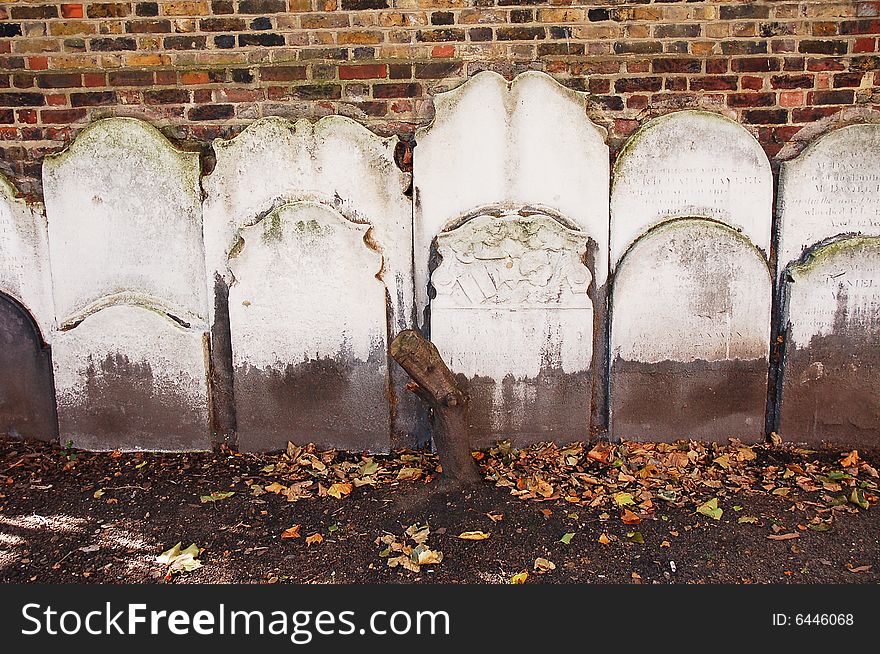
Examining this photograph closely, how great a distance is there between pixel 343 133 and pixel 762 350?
2.48 metres

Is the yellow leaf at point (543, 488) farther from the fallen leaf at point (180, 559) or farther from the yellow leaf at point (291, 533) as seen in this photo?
the fallen leaf at point (180, 559)

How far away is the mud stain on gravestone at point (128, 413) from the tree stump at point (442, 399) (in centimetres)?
138

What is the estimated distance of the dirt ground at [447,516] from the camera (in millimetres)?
3389

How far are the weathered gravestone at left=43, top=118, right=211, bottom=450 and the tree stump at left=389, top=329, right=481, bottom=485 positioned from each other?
128 centimetres

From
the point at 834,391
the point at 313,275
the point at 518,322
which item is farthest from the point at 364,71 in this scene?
the point at 834,391

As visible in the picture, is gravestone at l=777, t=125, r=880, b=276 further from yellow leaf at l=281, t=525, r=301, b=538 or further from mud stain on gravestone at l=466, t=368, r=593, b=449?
yellow leaf at l=281, t=525, r=301, b=538

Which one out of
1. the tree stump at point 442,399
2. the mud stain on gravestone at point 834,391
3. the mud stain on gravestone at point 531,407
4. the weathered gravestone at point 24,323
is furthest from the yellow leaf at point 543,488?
the weathered gravestone at point 24,323

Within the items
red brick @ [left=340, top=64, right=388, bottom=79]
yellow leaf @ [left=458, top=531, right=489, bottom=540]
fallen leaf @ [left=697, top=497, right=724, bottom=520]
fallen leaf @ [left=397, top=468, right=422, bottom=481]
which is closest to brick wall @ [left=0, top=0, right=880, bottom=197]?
red brick @ [left=340, top=64, right=388, bottom=79]

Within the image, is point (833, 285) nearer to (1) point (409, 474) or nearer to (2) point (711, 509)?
(2) point (711, 509)

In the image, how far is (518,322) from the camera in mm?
4320

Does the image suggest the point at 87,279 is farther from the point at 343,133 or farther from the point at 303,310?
the point at 343,133

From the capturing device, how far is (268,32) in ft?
14.0

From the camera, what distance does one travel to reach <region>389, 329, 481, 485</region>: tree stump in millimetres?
3836

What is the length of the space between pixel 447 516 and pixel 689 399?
153 cm
